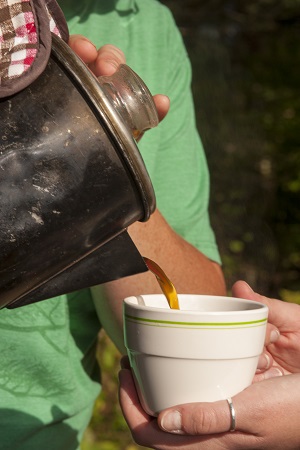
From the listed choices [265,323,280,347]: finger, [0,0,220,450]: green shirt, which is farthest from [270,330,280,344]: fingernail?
[0,0,220,450]: green shirt

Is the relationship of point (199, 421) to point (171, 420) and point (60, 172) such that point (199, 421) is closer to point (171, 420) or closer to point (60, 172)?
point (171, 420)

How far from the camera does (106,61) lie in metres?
1.13

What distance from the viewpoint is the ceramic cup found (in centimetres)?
93

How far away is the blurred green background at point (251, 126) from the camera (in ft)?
11.7

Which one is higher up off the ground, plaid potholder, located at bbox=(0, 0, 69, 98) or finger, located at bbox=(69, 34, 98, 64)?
plaid potholder, located at bbox=(0, 0, 69, 98)

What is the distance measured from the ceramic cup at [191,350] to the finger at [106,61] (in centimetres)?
33

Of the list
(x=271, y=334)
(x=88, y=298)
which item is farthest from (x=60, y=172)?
(x=88, y=298)

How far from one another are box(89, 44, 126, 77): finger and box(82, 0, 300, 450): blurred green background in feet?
7.70

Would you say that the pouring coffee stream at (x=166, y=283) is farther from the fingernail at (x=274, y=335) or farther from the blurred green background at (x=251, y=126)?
the blurred green background at (x=251, y=126)

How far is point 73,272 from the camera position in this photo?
3.15 ft

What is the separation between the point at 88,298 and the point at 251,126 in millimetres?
2493

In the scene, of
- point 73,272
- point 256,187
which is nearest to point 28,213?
point 73,272

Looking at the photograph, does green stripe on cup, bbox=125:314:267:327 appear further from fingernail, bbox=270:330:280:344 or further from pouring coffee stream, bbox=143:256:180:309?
fingernail, bbox=270:330:280:344

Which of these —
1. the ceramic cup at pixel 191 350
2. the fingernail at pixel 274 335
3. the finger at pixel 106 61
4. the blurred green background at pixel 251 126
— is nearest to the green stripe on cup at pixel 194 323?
the ceramic cup at pixel 191 350
